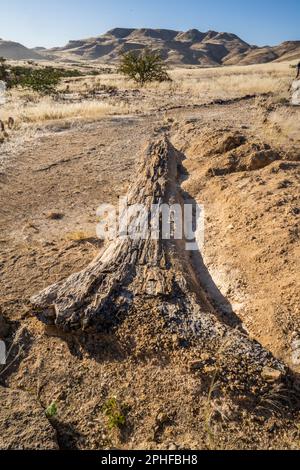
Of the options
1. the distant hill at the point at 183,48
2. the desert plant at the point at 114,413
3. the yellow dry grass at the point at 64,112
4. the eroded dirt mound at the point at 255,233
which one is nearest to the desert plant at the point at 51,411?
the desert plant at the point at 114,413

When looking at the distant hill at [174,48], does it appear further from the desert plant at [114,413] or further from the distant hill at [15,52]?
the desert plant at [114,413]

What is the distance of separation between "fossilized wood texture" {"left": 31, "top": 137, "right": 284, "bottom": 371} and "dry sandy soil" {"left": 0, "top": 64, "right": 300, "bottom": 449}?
0.47 feet

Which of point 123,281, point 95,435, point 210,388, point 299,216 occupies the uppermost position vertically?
point 299,216

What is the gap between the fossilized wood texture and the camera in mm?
2771

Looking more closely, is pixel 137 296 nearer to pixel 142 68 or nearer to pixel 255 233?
pixel 255 233

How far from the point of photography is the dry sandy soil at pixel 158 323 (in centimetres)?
230

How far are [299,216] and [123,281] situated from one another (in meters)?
2.13

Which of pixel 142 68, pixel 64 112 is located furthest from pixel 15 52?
pixel 64 112

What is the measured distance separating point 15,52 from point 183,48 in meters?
39.5

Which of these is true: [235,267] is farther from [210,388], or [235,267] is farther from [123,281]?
[210,388]

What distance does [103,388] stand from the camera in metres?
2.57

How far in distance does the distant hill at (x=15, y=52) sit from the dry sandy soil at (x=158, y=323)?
83133 millimetres

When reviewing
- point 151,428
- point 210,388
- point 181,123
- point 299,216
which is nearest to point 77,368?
point 151,428

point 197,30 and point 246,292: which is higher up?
point 197,30
